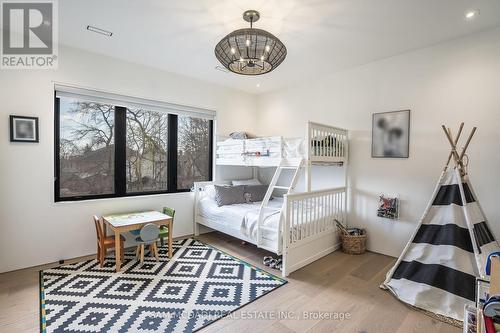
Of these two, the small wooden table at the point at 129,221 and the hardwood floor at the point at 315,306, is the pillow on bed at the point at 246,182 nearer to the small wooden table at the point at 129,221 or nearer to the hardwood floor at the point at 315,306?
the small wooden table at the point at 129,221

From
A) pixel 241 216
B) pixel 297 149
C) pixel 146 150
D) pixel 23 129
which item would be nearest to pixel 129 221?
pixel 146 150

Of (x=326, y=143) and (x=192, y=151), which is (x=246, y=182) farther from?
(x=326, y=143)

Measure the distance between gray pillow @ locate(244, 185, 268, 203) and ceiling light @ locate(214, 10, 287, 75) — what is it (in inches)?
90.8

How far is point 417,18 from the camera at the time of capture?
94.4 inches

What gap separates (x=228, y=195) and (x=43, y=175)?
2.33 m

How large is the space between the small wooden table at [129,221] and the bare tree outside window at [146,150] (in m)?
0.53

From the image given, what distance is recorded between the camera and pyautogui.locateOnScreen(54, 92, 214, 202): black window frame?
3.12 m

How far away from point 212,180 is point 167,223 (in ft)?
4.73

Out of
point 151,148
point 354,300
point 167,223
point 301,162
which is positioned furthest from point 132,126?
point 354,300

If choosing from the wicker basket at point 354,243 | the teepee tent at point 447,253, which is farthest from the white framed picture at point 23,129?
the teepee tent at point 447,253

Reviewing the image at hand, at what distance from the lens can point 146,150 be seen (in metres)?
3.84

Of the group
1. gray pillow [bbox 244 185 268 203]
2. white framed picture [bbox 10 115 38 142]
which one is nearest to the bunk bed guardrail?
gray pillow [bbox 244 185 268 203]

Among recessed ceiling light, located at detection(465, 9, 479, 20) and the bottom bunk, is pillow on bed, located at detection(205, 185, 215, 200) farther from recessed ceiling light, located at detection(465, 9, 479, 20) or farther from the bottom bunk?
recessed ceiling light, located at detection(465, 9, 479, 20)

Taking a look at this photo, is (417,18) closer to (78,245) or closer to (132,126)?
(132,126)
